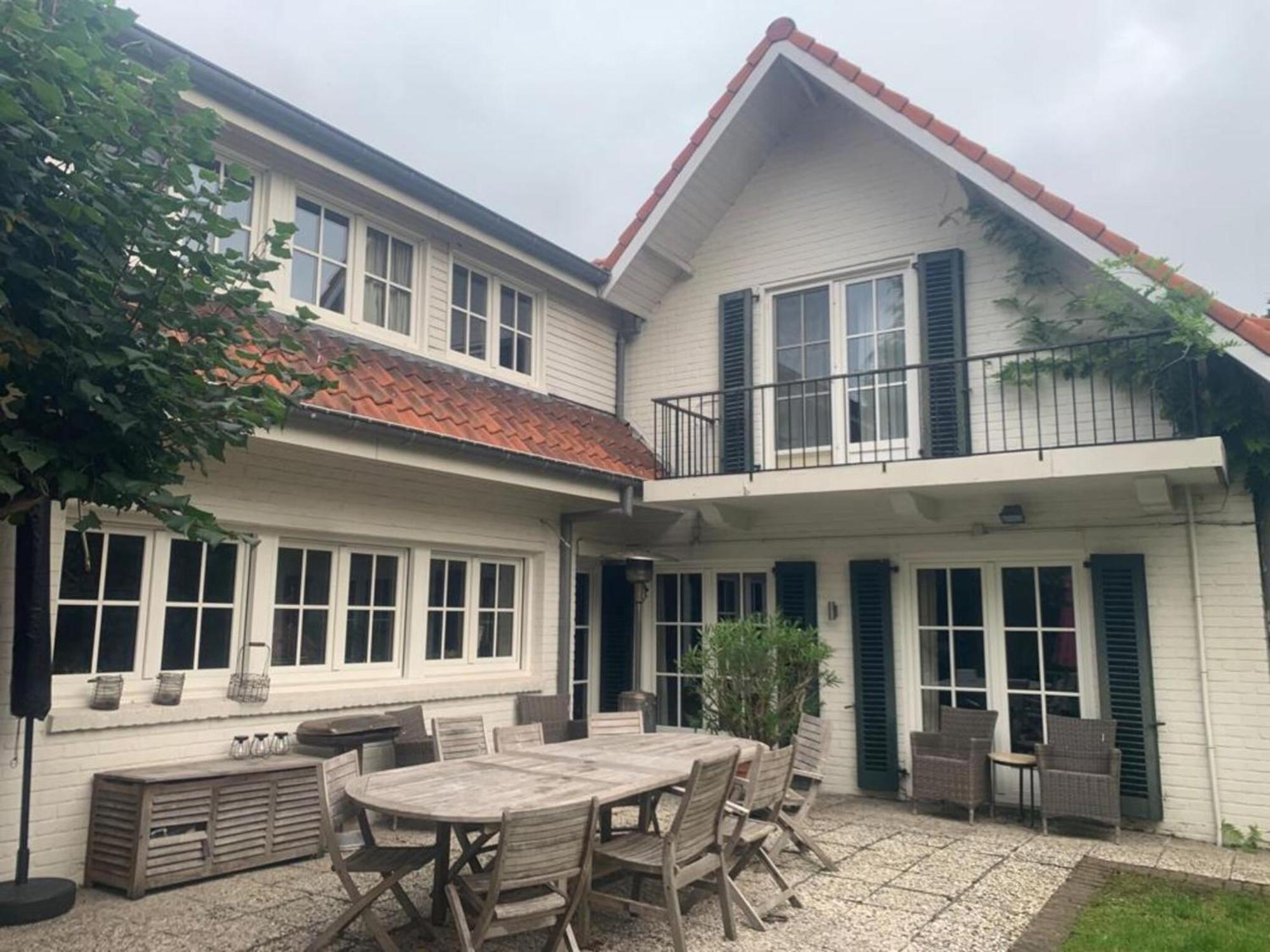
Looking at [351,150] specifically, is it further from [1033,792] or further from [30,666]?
[1033,792]

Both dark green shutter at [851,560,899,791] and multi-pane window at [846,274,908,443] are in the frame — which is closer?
dark green shutter at [851,560,899,791]

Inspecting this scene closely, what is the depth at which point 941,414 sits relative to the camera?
822cm

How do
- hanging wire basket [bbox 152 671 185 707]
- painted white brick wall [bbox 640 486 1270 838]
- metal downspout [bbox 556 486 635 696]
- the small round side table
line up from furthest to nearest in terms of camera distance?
metal downspout [bbox 556 486 635 696], the small round side table, painted white brick wall [bbox 640 486 1270 838], hanging wire basket [bbox 152 671 185 707]

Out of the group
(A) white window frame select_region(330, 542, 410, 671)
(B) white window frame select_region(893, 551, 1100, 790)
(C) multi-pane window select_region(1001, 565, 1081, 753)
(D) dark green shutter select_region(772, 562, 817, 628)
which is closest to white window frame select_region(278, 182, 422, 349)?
(A) white window frame select_region(330, 542, 410, 671)

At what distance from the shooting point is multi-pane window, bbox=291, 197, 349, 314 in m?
7.18

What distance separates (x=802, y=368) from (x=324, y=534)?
5.05 m

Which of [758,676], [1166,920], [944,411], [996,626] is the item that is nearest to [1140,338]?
[944,411]

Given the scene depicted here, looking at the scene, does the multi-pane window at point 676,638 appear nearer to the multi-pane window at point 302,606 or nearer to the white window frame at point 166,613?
the multi-pane window at point 302,606

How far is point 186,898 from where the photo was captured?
5.02m

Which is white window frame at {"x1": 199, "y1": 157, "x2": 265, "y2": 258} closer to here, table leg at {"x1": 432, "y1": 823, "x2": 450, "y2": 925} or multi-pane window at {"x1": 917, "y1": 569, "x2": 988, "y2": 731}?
table leg at {"x1": 432, "y1": 823, "x2": 450, "y2": 925}

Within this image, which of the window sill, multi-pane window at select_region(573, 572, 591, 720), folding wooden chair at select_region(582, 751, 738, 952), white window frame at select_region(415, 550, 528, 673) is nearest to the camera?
folding wooden chair at select_region(582, 751, 738, 952)

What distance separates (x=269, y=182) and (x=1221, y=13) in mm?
17820

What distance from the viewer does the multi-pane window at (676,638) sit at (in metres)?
9.81

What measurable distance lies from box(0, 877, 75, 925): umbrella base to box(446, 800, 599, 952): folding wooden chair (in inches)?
93.2
